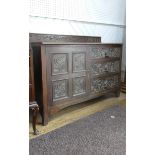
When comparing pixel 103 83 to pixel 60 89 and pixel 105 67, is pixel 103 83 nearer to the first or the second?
pixel 105 67

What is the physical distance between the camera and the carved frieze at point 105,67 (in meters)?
2.43

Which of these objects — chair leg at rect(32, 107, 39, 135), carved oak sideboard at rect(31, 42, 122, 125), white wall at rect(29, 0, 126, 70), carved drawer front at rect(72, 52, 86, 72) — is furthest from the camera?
white wall at rect(29, 0, 126, 70)

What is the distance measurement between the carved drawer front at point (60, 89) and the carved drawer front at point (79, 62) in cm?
20

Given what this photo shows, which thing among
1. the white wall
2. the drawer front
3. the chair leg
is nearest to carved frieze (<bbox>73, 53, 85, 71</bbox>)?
the drawer front

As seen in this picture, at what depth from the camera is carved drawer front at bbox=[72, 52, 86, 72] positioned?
7.11 ft

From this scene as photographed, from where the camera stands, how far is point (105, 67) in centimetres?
257

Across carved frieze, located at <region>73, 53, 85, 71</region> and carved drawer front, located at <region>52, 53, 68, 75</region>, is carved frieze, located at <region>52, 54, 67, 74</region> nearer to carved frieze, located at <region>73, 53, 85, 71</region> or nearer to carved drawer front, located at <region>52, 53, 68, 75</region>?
carved drawer front, located at <region>52, 53, 68, 75</region>

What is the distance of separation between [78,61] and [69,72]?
0.17m

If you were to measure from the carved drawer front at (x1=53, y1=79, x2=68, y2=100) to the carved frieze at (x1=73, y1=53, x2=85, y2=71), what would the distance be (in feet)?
0.67

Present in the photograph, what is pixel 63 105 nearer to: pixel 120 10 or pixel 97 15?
pixel 97 15

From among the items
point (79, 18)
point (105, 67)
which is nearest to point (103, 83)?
point (105, 67)

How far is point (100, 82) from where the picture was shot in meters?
2.54
